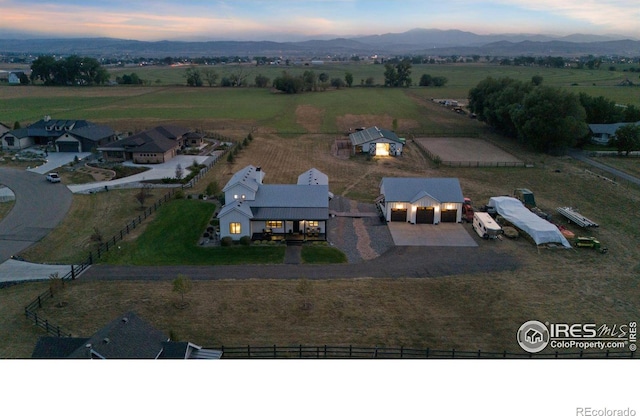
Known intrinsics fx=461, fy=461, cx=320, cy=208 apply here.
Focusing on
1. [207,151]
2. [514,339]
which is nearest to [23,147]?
[207,151]

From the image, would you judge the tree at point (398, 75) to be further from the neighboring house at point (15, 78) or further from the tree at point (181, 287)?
the tree at point (181, 287)

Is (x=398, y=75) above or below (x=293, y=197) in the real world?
above

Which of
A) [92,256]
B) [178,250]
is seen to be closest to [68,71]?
[92,256]

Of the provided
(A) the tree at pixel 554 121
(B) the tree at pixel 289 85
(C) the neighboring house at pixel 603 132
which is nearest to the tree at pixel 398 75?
(B) the tree at pixel 289 85

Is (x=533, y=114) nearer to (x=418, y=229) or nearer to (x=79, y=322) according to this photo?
(x=418, y=229)

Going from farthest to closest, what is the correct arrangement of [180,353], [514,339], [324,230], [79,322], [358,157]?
1. [358,157]
2. [324,230]
3. [79,322]
4. [514,339]
5. [180,353]

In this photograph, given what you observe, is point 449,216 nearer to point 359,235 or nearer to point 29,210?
point 359,235
